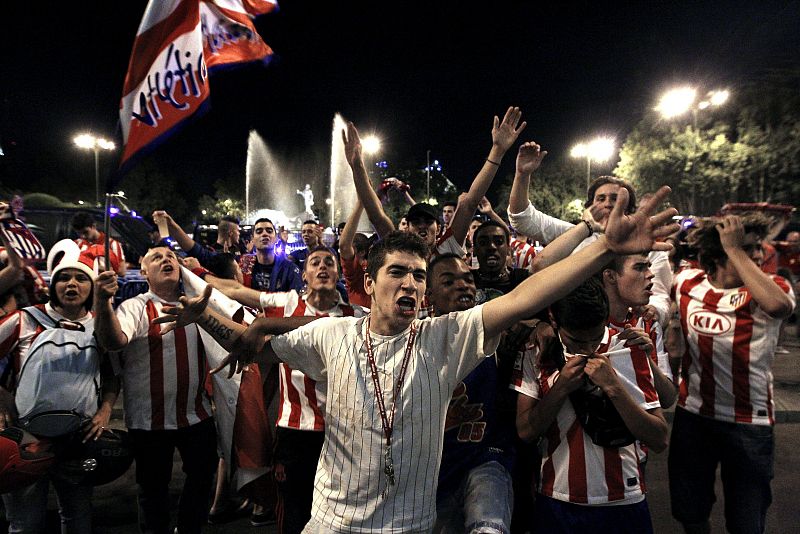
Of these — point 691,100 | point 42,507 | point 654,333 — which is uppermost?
point 691,100

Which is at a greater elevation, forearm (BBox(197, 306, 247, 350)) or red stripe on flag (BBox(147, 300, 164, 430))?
forearm (BBox(197, 306, 247, 350))

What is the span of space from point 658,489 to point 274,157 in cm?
8314

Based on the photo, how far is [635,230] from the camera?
2.01 m

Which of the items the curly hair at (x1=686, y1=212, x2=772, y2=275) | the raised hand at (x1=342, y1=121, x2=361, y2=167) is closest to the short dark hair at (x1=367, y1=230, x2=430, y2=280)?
the raised hand at (x1=342, y1=121, x2=361, y2=167)

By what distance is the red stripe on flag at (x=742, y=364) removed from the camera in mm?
3154

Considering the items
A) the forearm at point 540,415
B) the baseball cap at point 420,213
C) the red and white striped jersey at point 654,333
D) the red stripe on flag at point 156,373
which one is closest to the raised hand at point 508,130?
the baseball cap at point 420,213

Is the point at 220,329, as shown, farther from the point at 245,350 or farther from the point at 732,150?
the point at 732,150

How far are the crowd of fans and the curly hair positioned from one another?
0.05 ft

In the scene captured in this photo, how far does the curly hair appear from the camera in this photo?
335 cm

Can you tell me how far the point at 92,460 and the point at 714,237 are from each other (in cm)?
418

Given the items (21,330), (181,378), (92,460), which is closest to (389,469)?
(181,378)

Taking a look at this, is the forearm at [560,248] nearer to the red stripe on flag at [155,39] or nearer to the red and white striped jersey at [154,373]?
the red and white striped jersey at [154,373]

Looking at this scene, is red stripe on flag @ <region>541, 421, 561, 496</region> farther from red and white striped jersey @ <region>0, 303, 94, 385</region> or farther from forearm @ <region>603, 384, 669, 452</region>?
red and white striped jersey @ <region>0, 303, 94, 385</region>

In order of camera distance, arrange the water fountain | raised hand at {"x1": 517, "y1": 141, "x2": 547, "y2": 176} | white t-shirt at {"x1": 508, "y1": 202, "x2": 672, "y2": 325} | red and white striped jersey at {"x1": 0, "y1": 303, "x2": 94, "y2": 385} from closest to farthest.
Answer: red and white striped jersey at {"x1": 0, "y1": 303, "x2": 94, "y2": 385}, white t-shirt at {"x1": 508, "y1": 202, "x2": 672, "y2": 325}, raised hand at {"x1": 517, "y1": 141, "x2": 547, "y2": 176}, the water fountain
